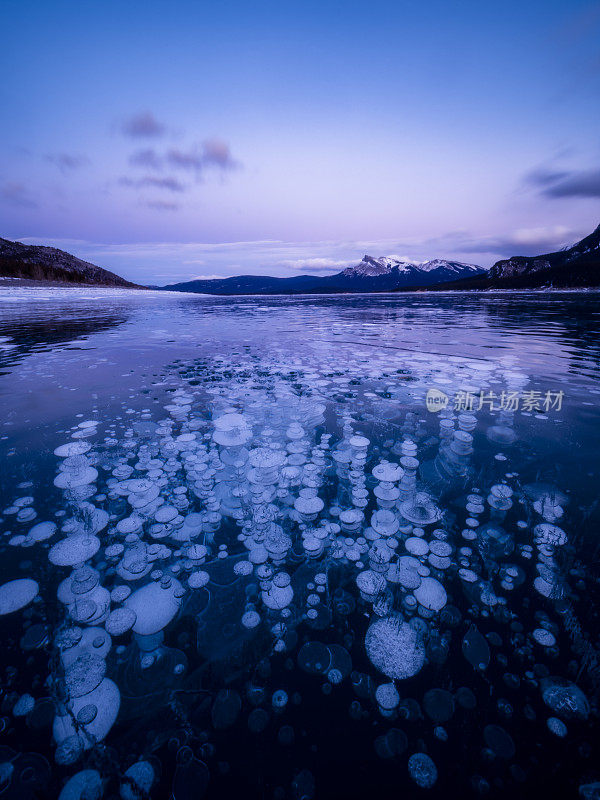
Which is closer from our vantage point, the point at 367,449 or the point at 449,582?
the point at 449,582

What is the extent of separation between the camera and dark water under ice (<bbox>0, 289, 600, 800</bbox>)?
3.91ft

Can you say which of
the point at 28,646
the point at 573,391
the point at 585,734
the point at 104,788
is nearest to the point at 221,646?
the point at 104,788

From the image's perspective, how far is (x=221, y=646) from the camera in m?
1.54

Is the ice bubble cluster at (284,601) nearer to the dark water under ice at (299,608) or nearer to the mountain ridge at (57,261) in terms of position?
the dark water under ice at (299,608)

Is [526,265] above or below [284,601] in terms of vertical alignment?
above

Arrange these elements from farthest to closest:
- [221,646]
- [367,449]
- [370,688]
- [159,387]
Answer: [159,387]
[367,449]
[221,646]
[370,688]

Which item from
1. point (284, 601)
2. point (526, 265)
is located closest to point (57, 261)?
point (284, 601)

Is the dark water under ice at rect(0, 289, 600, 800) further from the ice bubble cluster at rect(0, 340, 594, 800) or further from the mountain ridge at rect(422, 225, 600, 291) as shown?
the mountain ridge at rect(422, 225, 600, 291)

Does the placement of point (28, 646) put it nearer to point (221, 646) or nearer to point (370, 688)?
point (221, 646)

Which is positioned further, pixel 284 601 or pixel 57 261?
pixel 57 261

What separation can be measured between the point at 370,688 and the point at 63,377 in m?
6.53

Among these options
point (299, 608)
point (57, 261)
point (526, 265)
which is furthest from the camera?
point (526, 265)

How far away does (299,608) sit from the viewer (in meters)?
1.73

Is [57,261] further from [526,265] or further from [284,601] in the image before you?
[526,265]
